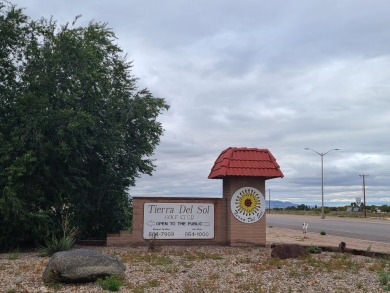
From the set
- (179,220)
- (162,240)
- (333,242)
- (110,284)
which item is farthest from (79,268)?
(333,242)

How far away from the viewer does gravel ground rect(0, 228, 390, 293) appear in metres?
9.91

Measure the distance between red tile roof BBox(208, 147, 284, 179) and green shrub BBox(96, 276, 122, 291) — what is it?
28.5 ft

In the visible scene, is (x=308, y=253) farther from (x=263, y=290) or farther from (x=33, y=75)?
(x=33, y=75)

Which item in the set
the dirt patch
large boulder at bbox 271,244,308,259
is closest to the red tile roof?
the dirt patch

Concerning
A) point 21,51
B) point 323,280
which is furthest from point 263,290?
point 21,51

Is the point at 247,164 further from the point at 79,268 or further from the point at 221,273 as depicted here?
the point at 79,268

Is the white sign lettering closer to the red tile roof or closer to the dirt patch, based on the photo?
the red tile roof

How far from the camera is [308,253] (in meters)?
14.5

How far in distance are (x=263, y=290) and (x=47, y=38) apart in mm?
13366

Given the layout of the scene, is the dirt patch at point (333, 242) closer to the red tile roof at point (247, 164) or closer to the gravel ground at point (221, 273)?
the red tile roof at point (247, 164)

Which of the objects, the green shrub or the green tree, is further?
the green tree

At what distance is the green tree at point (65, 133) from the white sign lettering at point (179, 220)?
2156 mm

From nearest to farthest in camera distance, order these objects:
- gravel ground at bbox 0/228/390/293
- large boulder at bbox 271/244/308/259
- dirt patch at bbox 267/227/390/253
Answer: gravel ground at bbox 0/228/390/293 < large boulder at bbox 271/244/308/259 < dirt patch at bbox 267/227/390/253

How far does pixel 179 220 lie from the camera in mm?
18438
